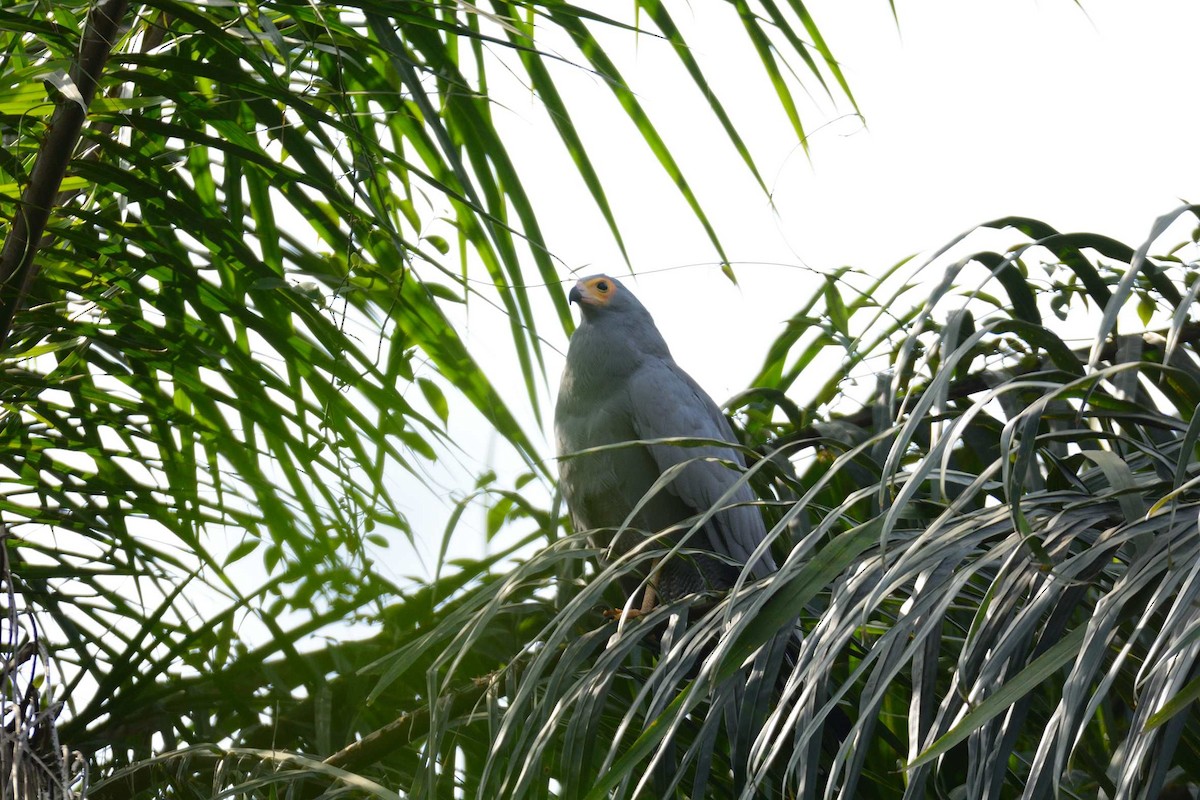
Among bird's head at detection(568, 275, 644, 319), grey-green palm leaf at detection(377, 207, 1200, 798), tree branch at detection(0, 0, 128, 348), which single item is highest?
tree branch at detection(0, 0, 128, 348)

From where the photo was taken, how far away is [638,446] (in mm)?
2996

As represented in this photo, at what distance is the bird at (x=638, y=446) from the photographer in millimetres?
2877

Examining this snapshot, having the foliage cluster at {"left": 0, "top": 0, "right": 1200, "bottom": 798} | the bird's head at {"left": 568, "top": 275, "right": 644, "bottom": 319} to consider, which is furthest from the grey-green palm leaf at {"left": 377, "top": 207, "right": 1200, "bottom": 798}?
the bird's head at {"left": 568, "top": 275, "right": 644, "bottom": 319}

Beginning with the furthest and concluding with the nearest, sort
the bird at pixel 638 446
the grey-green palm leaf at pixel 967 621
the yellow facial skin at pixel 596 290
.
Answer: the yellow facial skin at pixel 596 290 → the bird at pixel 638 446 → the grey-green palm leaf at pixel 967 621

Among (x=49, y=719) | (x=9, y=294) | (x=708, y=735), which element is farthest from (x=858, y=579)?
(x=9, y=294)

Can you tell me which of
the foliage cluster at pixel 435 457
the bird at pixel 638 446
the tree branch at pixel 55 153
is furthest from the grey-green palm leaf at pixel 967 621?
the bird at pixel 638 446

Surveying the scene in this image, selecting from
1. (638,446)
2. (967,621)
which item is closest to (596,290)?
(638,446)

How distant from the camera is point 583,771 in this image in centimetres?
132

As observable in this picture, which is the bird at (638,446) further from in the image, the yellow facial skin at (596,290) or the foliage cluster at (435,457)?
the foliage cluster at (435,457)

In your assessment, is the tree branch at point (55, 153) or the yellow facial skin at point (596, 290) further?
the yellow facial skin at point (596, 290)

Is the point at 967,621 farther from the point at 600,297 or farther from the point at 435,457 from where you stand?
the point at 600,297

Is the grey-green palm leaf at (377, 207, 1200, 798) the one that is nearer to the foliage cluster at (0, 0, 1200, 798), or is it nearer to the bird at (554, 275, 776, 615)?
the foliage cluster at (0, 0, 1200, 798)

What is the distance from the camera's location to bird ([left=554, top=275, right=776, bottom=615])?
288 centimetres

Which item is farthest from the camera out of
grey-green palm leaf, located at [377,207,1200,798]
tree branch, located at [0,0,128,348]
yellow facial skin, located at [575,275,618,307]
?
yellow facial skin, located at [575,275,618,307]
